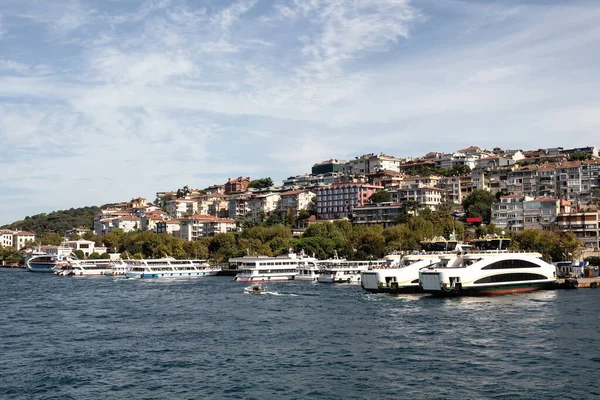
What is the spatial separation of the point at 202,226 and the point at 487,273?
106m

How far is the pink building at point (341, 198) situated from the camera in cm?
13762

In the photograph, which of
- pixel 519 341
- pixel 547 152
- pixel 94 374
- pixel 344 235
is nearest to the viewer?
pixel 94 374

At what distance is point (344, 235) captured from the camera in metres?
117

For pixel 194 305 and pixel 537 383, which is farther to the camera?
pixel 194 305

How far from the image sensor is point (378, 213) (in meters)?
127

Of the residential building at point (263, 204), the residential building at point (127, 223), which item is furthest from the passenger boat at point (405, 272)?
the residential building at point (127, 223)

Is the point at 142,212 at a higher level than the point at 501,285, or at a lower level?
higher

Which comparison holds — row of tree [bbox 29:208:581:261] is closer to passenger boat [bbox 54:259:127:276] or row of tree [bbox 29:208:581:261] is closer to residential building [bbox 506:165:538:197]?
passenger boat [bbox 54:259:127:276]

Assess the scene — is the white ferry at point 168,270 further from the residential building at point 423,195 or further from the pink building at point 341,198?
the residential building at point 423,195

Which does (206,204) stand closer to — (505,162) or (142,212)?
(142,212)

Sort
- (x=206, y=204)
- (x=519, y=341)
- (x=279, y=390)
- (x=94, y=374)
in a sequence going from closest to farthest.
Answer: (x=279, y=390)
(x=94, y=374)
(x=519, y=341)
(x=206, y=204)

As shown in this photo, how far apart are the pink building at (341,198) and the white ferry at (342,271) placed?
52.1 metres

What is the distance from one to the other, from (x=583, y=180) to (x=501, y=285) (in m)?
70.9

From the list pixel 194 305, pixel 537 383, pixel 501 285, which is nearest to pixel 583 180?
pixel 501 285
